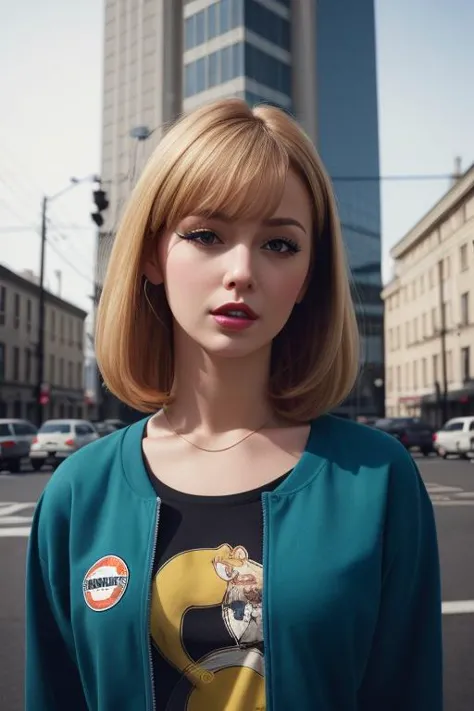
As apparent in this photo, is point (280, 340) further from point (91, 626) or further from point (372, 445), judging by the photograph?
point (91, 626)

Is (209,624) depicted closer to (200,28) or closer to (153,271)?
(153,271)

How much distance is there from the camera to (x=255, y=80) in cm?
3447

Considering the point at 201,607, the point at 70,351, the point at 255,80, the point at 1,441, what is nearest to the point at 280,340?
the point at 201,607

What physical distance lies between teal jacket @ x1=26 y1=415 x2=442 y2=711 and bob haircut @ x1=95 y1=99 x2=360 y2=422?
0.44 ft

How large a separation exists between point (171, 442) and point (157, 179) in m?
0.50

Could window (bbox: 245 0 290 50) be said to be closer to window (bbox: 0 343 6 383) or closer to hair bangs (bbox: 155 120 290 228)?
window (bbox: 0 343 6 383)

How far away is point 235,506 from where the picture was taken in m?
1.19

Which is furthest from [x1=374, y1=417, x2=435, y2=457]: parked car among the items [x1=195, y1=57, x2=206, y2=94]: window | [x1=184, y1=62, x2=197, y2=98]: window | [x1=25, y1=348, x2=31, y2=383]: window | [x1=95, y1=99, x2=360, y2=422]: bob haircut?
[x1=25, y1=348, x2=31, y2=383]: window

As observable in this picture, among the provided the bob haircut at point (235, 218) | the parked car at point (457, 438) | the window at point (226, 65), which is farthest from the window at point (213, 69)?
the bob haircut at point (235, 218)

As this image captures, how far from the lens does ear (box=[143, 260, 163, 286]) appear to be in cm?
132

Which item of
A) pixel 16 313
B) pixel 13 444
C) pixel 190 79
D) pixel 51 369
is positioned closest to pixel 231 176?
pixel 13 444

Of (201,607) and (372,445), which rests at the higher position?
(372,445)

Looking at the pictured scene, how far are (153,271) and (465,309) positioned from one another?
3897 cm

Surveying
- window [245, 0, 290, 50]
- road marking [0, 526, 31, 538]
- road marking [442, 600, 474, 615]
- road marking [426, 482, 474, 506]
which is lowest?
road marking [0, 526, 31, 538]
